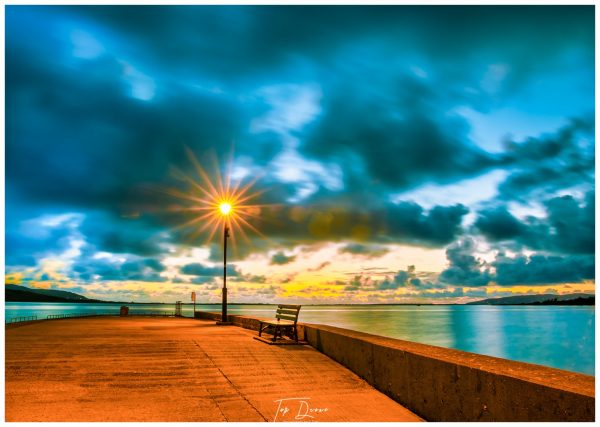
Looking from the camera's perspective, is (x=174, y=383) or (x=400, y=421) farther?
(x=174, y=383)

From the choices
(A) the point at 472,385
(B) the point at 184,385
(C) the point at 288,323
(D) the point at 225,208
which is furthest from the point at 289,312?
(D) the point at 225,208

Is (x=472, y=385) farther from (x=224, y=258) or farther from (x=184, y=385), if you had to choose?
(x=224, y=258)

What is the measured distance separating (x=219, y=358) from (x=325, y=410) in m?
3.36

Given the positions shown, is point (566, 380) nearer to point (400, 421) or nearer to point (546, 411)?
point (546, 411)

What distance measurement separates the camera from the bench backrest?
10.8 metres

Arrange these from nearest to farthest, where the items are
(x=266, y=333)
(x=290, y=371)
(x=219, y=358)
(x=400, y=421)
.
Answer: (x=400, y=421)
(x=290, y=371)
(x=219, y=358)
(x=266, y=333)

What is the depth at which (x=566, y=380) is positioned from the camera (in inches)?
166

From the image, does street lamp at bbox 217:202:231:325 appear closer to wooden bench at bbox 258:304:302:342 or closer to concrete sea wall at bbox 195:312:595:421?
wooden bench at bbox 258:304:302:342

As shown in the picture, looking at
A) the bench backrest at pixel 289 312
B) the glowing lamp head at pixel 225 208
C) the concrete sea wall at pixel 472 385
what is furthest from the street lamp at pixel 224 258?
the concrete sea wall at pixel 472 385

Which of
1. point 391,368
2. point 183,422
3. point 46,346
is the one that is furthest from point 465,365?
point 46,346

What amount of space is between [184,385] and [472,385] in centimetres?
389

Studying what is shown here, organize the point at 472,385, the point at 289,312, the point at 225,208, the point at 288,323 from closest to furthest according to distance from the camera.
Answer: the point at 472,385, the point at 288,323, the point at 289,312, the point at 225,208

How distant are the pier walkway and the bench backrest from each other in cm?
100

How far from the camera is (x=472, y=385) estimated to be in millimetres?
4797
